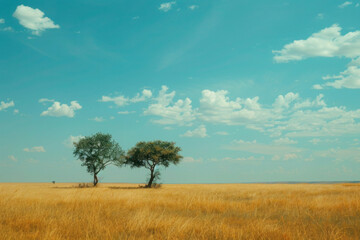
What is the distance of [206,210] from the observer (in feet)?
34.3

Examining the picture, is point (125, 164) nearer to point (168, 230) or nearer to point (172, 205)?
point (172, 205)

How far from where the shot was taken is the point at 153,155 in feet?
158

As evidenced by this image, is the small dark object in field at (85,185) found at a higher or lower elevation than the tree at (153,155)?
lower

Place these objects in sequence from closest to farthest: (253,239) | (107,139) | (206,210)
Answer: (253,239)
(206,210)
(107,139)

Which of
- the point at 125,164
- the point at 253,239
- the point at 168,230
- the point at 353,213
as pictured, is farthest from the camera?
the point at 125,164

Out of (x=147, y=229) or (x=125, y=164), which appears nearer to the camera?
(x=147, y=229)

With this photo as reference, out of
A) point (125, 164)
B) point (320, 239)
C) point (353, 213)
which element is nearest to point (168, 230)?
point (320, 239)

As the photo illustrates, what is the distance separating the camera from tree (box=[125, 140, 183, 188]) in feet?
159

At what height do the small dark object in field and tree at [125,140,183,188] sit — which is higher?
tree at [125,140,183,188]

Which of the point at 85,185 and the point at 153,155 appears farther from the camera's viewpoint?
the point at 85,185

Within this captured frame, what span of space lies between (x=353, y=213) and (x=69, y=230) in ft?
28.9

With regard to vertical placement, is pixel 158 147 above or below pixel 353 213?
above

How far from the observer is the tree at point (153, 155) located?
4844 cm

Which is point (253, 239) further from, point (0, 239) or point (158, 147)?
point (158, 147)
